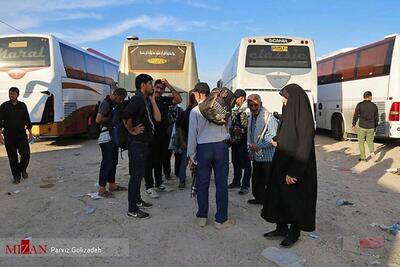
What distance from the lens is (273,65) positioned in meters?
10.9

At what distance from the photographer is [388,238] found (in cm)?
428

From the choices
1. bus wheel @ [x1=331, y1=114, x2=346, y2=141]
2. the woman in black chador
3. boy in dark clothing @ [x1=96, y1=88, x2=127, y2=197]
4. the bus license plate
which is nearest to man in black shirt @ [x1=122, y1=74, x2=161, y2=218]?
boy in dark clothing @ [x1=96, y1=88, x2=127, y2=197]

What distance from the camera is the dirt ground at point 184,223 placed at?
3.78m

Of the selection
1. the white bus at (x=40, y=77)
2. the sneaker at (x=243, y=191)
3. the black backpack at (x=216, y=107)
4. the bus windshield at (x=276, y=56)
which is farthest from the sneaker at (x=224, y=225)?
the bus windshield at (x=276, y=56)

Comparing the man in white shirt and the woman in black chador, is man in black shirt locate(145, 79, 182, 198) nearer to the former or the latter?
the man in white shirt

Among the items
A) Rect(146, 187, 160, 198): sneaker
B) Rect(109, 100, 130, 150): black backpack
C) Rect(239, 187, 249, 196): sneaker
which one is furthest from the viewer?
Rect(239, 187, 249, 196): sneaker

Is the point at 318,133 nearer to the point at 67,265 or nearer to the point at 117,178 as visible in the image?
the point at 117,178

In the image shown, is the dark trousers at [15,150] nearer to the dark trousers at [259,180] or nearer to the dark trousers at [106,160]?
the dark trousers at [106,160]

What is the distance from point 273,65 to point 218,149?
7.06m

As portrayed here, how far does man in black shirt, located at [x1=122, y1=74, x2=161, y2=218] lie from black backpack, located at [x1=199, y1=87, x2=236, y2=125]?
0.90m

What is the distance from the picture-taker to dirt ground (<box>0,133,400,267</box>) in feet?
12.4

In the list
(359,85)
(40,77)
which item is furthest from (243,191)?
(359,85)

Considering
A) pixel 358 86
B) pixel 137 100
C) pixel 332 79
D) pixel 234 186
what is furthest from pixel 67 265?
pixel 332 79

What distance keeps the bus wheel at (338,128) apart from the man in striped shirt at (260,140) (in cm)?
885
